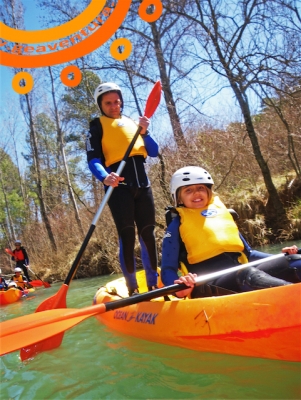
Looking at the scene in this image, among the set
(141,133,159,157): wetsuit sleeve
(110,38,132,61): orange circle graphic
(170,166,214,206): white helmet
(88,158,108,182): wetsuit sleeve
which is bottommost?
(170,166,214,206): white helmet

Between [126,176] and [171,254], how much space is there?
34.9 inches

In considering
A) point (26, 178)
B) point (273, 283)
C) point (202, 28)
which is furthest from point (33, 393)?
point (26, 178)

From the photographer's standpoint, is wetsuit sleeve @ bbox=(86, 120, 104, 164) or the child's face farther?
wetsuit sleeve @ bbox=(86, 120, 104, 164)

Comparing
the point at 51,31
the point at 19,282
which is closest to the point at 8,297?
the point at 19,282

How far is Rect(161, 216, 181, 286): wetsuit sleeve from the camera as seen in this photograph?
231 centimetres

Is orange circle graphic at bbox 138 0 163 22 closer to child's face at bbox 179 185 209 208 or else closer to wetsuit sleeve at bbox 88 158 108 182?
wetsuit sleeve at bbox 88 158 108 182

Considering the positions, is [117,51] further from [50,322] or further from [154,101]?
[50,322]

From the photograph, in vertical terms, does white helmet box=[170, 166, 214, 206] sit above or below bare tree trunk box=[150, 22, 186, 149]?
below

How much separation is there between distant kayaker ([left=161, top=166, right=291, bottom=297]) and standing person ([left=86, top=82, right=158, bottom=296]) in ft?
1.65

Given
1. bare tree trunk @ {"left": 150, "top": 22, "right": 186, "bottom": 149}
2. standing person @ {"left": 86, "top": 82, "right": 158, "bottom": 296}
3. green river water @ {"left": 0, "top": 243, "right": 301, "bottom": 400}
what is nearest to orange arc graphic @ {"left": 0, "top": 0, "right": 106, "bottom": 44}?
standing person @ {"left": 86, "top": 82, "right": 158, "bottom": 296}

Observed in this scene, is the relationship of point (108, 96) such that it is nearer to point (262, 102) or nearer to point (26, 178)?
point (262, 102)

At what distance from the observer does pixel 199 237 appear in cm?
230

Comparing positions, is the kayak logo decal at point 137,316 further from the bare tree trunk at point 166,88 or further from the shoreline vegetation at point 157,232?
the bare tree trunk at point 166,88

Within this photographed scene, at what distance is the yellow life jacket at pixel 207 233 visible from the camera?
227 cm
